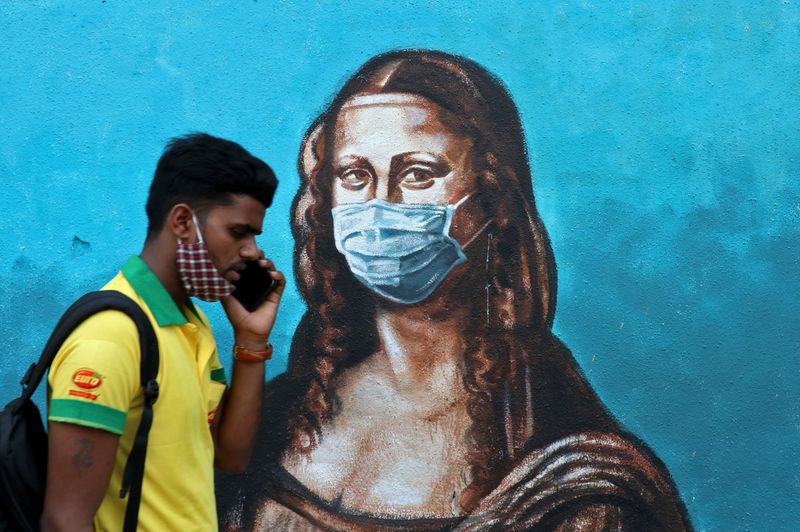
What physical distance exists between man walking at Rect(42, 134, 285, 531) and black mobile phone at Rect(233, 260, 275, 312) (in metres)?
0.02

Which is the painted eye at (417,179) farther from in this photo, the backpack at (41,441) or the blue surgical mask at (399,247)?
the backpack at (41,441)

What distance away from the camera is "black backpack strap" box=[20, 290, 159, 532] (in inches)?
71.9

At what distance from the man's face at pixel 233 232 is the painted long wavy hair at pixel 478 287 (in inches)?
52.5

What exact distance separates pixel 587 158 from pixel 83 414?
7.42 feet

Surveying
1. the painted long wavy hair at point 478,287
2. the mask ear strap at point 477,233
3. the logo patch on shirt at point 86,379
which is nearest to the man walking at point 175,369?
the logo patch on shirt at point 86,379

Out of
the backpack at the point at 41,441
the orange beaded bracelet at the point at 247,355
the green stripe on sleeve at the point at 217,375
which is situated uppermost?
the orange beaded bracelet at the point at 247,355

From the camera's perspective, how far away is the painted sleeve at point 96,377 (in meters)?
1.75

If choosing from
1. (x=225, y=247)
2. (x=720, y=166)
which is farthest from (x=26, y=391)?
(x=720, y=166)

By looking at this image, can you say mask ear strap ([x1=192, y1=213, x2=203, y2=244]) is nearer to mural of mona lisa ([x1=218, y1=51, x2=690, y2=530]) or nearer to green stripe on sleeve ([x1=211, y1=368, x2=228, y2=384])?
green stripe on sleeve ([x1=211, y1=368, x2=228, y2=384])

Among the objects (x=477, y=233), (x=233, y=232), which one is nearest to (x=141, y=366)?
(x=233, y=232)

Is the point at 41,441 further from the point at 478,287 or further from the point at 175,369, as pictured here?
the point at 478,287

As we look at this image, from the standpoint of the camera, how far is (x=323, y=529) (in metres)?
3.42

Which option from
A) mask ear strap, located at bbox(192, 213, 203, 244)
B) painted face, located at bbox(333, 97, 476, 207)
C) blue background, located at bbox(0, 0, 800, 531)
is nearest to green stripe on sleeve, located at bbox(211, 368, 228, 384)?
A: mask ear strap, located at bbox(192, 213, 203, 244)

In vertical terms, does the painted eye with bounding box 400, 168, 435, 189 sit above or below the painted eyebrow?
below
